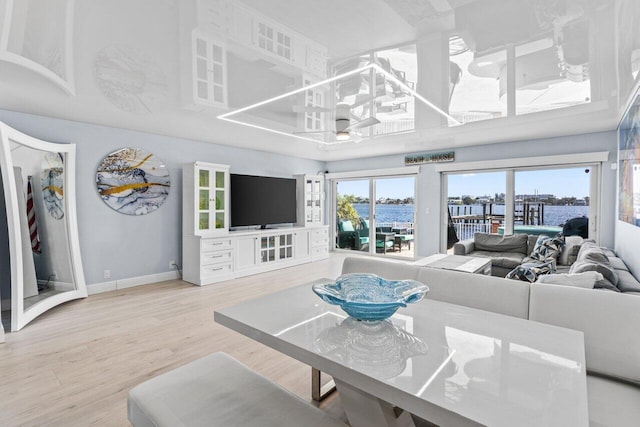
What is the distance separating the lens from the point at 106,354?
2.44 m

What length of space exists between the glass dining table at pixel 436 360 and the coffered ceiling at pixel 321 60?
1528mm

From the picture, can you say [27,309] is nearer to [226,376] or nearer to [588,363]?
[226,376]

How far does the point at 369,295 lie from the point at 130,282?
4221 mm

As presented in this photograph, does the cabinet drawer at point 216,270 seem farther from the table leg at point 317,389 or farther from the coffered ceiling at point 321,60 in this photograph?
the table leg at point 317,389

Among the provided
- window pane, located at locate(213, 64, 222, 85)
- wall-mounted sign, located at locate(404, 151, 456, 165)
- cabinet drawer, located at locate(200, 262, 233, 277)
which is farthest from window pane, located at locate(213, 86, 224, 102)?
wall-mounted sign, located at locate(404, 151, 456, 165)

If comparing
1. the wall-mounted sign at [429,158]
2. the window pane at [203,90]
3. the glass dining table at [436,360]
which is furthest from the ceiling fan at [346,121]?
the wall-mounted sign at [429,158]

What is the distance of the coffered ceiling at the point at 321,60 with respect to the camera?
1.64 meters

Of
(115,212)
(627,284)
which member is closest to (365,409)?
(627,284)

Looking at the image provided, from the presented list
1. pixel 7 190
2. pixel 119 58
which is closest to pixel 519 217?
pixel 119 58

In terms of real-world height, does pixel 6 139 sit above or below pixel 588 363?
above

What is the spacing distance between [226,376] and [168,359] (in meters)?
1.34

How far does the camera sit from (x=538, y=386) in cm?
80

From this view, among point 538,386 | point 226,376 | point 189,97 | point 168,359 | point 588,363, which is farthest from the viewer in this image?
point 189,97

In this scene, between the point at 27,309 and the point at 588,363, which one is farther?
the point at 27,309
